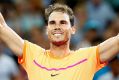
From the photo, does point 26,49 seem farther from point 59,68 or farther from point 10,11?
point 10,11

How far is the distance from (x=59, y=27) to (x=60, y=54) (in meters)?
0.37

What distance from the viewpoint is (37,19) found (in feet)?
40.8

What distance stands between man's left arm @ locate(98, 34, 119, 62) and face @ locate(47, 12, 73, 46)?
557 millimetres

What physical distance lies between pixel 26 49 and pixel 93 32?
438cm

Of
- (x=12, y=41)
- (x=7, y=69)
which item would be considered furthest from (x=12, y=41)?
(x=7, y=69)

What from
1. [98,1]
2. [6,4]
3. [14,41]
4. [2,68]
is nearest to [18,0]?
[6,4]

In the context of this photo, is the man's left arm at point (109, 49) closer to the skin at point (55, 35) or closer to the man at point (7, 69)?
the skin at point (55, 35)

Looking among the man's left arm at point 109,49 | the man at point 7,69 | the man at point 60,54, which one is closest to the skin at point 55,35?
the man at point 60,54

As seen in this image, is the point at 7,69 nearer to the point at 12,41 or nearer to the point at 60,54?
the point at 12,41

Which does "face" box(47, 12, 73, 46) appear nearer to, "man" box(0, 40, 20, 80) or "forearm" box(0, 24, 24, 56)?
"forearm" box(0, 24, 24, 56)

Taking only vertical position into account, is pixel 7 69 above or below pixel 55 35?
above

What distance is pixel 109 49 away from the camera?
672 centimetres

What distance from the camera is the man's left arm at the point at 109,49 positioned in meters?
6.69

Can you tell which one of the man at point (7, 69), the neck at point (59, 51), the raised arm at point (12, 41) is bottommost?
the neck at point (59, 51)
